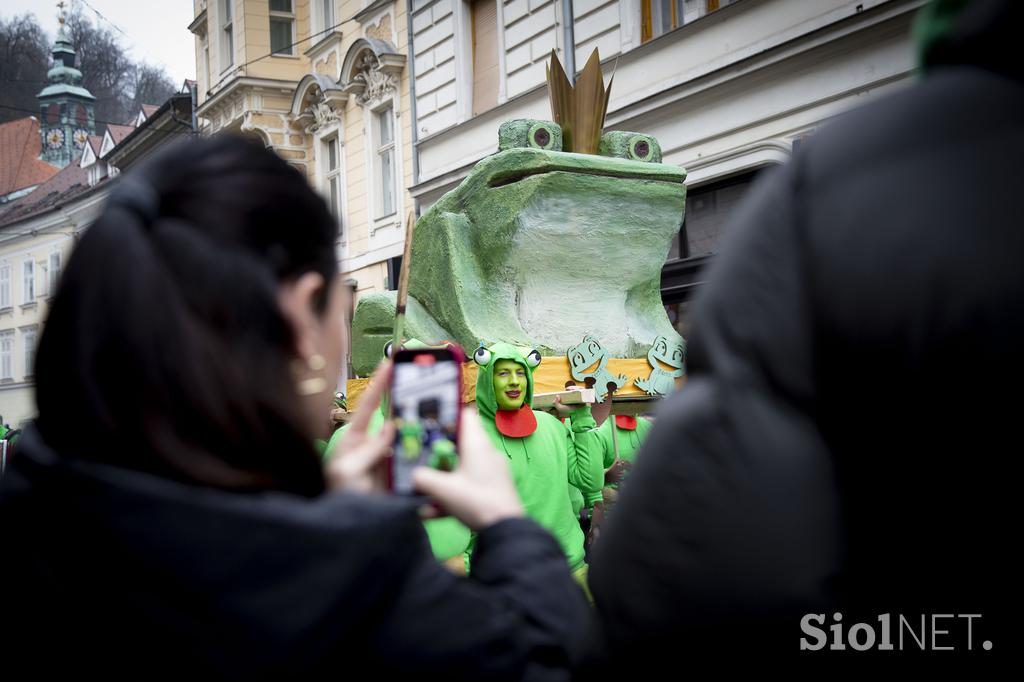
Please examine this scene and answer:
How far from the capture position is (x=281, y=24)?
853 inches

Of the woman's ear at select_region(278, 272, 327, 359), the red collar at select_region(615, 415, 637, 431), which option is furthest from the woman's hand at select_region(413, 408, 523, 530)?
the red collar at select_region(615, 415, 637, 431)

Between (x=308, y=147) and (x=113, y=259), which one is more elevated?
(x=308, y=147)

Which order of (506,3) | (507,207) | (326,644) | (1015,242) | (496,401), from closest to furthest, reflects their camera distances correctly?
(1015,242), (326,644), (496,401), (507,207), (506,3)

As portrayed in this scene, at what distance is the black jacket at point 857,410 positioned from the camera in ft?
2.71

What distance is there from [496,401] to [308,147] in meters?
16.7

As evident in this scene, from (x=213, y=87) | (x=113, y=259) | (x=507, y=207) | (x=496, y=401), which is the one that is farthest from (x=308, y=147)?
(x=113, y=259)

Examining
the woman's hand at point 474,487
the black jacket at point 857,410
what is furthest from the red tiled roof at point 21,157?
the black jacket at point 857,410

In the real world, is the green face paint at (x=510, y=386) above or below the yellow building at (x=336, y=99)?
below

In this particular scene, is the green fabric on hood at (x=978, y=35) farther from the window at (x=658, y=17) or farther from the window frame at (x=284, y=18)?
the window frame at (x=284, y=18)

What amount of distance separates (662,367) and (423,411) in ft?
17.9

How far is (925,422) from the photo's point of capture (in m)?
0.84

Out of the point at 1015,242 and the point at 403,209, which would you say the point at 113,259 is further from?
the point at 403,209

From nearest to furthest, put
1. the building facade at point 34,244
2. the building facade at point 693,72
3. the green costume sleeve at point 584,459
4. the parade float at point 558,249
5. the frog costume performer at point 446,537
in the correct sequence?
the frog costume performer at point 446,537 → the green costume sleeve at point 584,459 → the parade float at point 558,249 → the building facade at point 693,72 → the building facade at point 34,244

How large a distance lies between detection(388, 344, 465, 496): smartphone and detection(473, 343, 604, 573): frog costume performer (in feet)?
9.23
